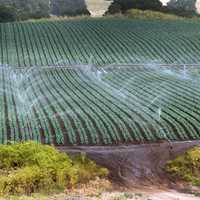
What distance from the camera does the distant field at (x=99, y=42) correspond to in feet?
82.3

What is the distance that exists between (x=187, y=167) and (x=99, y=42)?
16.4 meters

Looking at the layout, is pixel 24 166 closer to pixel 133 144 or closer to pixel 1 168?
pixel 1 168

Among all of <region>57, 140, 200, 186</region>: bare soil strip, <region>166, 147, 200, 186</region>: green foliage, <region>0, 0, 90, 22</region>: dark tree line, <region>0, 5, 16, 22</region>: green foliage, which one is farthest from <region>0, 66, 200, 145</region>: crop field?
<region>0, 0, 90, 22</region>: dark tree line

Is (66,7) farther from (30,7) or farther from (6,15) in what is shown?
(6,15)

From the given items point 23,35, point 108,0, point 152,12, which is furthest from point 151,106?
point 108,0

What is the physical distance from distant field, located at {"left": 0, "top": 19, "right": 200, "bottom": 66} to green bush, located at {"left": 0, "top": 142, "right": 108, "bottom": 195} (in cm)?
1225

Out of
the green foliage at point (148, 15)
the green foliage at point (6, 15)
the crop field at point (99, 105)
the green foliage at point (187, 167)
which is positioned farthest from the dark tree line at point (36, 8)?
the green foliage at point (187, 167)

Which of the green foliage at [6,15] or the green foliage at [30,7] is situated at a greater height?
the green foliage at [6,15]

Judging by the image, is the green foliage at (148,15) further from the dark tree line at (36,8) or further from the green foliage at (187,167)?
the green foliage at (187,167)

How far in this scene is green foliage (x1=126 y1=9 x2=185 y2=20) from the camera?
35.5 m

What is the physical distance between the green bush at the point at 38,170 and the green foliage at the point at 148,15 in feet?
79.4

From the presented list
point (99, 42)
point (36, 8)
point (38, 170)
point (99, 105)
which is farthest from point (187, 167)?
point (36, 8)

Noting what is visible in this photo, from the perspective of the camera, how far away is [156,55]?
84.7 ft

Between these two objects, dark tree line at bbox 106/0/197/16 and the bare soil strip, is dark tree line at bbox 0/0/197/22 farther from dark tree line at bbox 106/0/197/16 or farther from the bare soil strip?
the bare soil strip
